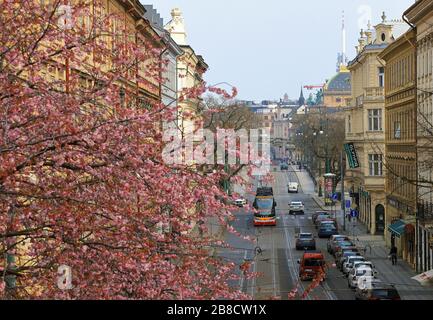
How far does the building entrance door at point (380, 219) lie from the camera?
64562mm

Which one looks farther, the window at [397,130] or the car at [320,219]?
the car at [320,219]

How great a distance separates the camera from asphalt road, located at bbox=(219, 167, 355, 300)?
117 feet

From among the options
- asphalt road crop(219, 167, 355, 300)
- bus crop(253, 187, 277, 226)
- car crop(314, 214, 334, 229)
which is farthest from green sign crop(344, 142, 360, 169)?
bus crop(253, 187, 277, 226)

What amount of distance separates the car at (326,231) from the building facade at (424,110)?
17.4 metres

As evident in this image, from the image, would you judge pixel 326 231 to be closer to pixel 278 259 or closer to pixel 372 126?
pixel 372 126

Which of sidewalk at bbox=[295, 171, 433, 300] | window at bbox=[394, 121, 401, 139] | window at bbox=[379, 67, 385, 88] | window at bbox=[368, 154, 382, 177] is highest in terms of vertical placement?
window at bbox=[379, 67, 385, 88]

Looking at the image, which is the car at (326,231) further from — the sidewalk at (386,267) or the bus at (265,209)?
the bus at (265,209)

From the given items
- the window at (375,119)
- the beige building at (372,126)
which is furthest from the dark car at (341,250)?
the window at (375,119)

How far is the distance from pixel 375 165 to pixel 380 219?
3.71 meters

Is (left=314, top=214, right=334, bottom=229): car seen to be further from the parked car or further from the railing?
the railing

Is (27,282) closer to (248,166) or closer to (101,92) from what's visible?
(101,92)

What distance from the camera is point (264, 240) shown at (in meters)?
61.9

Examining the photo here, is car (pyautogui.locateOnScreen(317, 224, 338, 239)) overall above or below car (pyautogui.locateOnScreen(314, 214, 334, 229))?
below
